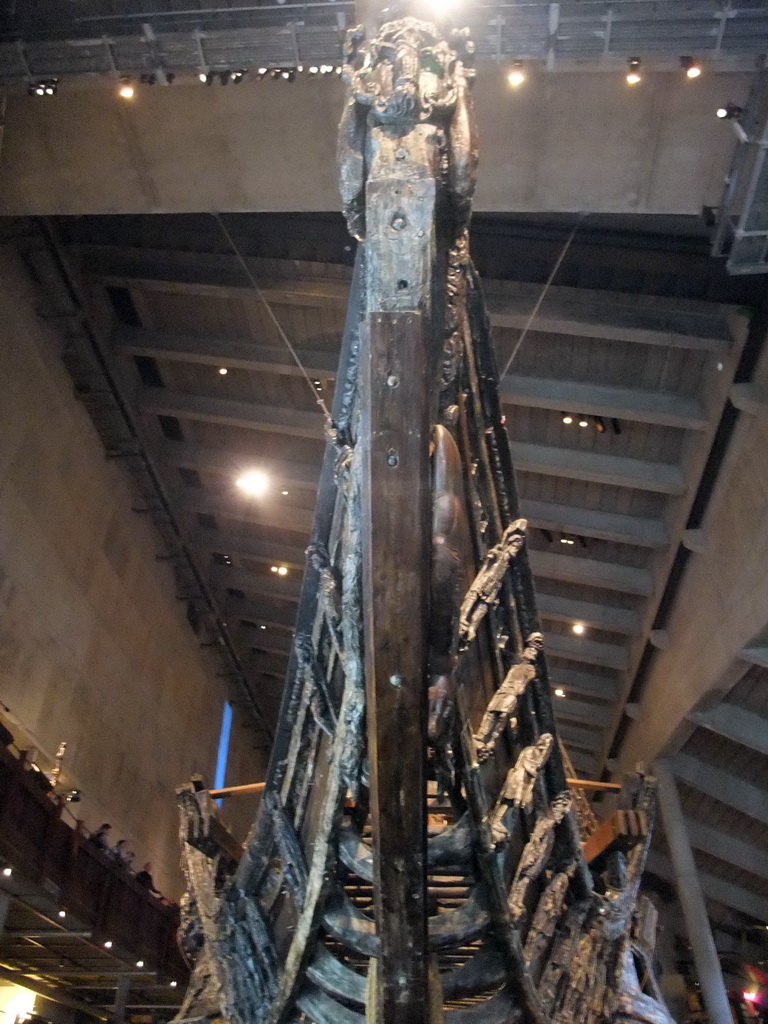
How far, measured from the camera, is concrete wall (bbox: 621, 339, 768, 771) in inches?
356

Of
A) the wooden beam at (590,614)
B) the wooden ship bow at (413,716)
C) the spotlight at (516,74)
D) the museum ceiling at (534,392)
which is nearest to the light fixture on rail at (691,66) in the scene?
the spotlight at (516,74)

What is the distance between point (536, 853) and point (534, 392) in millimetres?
7354

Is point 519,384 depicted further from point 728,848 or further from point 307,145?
point 728,848

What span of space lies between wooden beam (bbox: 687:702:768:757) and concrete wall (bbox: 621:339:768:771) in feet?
1.01

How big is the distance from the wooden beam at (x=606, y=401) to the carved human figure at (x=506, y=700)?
21.4ft

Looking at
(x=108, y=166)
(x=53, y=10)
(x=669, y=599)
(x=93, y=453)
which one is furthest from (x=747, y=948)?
(x=53, y=10)

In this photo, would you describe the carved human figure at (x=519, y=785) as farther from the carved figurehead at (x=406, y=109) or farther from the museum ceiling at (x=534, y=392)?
the museum ceiling at (x=534, y=392)

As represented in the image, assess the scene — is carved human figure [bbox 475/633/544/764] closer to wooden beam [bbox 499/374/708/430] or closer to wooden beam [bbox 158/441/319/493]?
wooden beam [bbox 499/374/708/430]

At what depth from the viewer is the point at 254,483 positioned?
1220 centimetres

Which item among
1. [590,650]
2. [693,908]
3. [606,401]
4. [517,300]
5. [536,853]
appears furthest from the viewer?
[590,650]

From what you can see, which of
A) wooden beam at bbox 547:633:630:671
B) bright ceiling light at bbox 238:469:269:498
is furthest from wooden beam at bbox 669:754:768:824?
bright ceiling light at bbox 238:469:269:498

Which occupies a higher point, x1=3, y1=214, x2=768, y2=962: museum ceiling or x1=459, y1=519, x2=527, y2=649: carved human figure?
x1=3, y1=214, x2=768, y2=962: museum ceiling

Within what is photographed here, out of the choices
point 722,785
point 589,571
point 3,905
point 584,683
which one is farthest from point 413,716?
point 584,683

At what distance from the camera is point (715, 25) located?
6.13 meters
